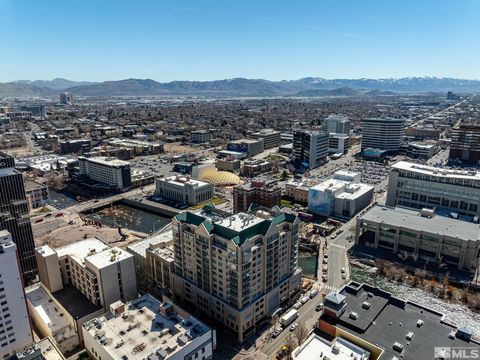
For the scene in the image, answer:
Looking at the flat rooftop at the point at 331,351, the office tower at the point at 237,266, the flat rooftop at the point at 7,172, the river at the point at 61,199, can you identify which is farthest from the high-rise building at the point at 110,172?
the flat rooftop at the point at 331,351

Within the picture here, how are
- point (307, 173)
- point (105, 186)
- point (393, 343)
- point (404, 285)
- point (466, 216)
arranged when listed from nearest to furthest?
point (393, 343)
point (404, 285)
point (466, 216)
point (105, 186)
point (307, 173)

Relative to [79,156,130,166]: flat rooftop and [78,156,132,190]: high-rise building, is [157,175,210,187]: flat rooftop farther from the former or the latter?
[79,156,130,166]: flat rooftop

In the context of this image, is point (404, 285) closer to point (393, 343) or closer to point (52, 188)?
point (393, 343)

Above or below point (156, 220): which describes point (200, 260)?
above

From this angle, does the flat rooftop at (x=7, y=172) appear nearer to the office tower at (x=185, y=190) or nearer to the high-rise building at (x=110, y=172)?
the office tower at (x=185, y=190)

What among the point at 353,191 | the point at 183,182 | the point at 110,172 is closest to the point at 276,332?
the point at 353,191

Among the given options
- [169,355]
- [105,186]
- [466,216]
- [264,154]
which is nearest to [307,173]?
[264,154]

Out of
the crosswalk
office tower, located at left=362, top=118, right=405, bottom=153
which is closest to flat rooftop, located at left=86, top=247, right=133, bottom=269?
the crosswalk
